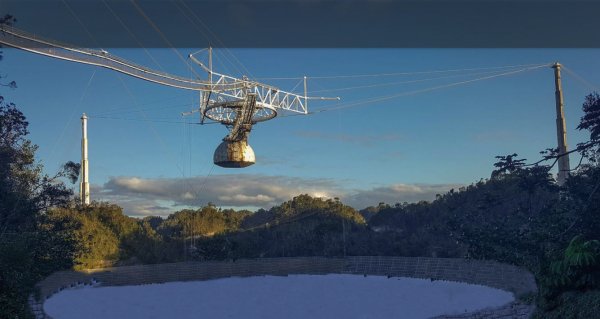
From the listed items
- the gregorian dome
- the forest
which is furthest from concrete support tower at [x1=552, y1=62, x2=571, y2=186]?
the gregorian dome

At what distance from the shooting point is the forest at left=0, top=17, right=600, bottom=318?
57.2 feet

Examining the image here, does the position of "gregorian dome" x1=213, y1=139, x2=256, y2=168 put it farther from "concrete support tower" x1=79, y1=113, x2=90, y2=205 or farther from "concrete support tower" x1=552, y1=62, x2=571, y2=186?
"concrete support tower" x1=552, y1=62, x2=571, y2=186

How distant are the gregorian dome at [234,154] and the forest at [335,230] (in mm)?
7956

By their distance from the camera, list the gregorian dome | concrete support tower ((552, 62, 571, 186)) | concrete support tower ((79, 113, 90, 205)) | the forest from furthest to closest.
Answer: concrete support tower ((79, 113, 90, 205)), the gregorian dome, concrete support tower ((552, 62, 571, 186)), the forest

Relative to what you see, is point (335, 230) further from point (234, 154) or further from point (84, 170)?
point (84, 170)

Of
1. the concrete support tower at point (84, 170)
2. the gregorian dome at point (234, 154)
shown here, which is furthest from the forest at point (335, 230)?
the gregorian dome at point (234, 154)

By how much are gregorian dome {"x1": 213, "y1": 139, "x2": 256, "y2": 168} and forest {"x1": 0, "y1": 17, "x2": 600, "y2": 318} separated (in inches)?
313

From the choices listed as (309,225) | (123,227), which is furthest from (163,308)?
(309,225)

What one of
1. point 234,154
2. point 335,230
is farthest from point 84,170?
point 335,230

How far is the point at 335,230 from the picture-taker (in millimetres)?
48656

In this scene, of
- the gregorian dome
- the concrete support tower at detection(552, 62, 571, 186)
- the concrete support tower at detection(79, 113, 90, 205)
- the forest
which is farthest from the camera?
the concrete support tower at detection(79, 113, 90, 205)

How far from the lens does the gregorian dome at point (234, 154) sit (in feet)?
127

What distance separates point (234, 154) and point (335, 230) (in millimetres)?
13658

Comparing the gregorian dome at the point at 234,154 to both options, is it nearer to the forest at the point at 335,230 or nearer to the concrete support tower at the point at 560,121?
the forest at the point at 335,230
